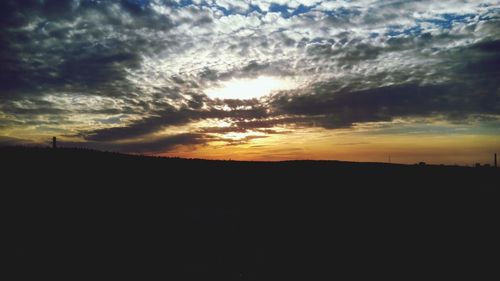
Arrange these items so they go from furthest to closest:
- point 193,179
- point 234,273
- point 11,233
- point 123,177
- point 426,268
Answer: point 193,179, point 123,177, point 11,233, point 426,268, point 234,273

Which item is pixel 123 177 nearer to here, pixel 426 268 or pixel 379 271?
pixel 379 271

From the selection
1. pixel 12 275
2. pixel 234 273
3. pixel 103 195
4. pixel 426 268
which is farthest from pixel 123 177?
pixel 426 268

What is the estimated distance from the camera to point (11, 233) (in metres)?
11.2

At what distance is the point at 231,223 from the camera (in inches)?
540

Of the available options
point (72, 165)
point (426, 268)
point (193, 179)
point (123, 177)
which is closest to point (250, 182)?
point (193, 179)

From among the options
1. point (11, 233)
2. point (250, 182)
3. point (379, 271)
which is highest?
point (250, 182)

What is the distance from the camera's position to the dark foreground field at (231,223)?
10.2m

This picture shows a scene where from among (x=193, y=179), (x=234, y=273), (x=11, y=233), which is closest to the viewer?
(x=234, y=273)

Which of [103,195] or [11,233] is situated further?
[103,195]

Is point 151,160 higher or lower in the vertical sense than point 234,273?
higher

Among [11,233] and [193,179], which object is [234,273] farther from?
[193,179]

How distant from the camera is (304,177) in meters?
20.6

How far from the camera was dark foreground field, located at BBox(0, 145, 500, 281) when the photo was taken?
1016 cm

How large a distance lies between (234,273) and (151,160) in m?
14.3
